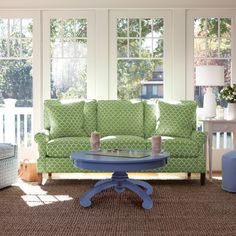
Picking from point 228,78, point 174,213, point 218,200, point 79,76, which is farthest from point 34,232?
point 228,78

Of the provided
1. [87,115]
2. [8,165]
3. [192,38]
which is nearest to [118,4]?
[192,38]

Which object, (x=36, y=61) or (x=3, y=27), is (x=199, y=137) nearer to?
(x=36, y=61)

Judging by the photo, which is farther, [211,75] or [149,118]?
[149,118]

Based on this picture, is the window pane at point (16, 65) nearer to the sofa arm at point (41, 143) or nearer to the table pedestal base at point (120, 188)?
the sofa arm at point (41, 143)

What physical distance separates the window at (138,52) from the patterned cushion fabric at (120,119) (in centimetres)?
52

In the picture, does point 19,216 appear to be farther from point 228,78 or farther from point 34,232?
point 228,78

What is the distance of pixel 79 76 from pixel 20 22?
3.45 feet

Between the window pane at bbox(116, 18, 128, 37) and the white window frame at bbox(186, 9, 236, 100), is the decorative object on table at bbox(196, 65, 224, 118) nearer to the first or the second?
the white window frame at bbox(186, 9, 236, 100)

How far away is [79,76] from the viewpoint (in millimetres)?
6785

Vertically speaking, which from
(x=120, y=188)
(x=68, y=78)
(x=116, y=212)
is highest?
(x=68, y=78)

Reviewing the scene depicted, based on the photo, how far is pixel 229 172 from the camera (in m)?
5.23

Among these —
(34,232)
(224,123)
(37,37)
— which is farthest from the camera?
(37,37)

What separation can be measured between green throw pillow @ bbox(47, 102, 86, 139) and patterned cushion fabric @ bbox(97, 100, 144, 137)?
10.6 inches

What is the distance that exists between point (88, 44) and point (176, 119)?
Answer: 1612 millimetres
